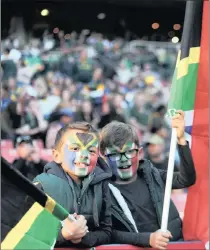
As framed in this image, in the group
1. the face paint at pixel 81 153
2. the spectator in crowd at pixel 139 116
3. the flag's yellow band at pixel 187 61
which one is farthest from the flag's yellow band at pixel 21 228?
the spectator in crowd at pixel 139 116

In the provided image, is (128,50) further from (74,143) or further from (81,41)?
(74,143)

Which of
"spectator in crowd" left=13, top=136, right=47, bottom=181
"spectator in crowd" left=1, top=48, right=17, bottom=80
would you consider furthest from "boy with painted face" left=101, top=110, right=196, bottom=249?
"spectator in crowd" left=1, top=48, right=17, bottom=80

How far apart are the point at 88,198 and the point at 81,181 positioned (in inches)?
3.9

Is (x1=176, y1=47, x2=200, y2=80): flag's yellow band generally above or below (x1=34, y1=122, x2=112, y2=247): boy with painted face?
above

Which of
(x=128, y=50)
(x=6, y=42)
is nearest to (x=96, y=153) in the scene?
(x=6, y=42)

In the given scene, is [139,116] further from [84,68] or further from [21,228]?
[21,228]

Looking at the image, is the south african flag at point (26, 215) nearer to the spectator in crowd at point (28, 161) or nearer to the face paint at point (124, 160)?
the face paint at point (124, 160)

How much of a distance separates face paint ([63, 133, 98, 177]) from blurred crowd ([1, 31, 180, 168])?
4.67 m

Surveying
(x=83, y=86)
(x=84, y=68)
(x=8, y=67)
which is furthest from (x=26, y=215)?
(x=84, y=68)

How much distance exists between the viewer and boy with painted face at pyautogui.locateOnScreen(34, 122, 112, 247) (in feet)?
11.8

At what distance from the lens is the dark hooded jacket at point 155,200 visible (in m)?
3.70

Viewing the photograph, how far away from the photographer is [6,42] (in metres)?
16.7

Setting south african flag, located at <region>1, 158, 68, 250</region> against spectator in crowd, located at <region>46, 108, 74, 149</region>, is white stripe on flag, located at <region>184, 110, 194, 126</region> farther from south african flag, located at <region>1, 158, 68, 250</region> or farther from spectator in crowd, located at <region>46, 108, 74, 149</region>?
spectator in crowd, located at <region>46, 108, 74, 149</region>

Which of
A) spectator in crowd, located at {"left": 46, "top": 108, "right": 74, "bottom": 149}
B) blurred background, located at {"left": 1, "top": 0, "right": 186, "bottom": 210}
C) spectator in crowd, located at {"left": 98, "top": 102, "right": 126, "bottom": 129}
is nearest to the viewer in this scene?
spectator in crowd, located at {"left": 46, "top": 108, "right": 74, "bottom": 149}
